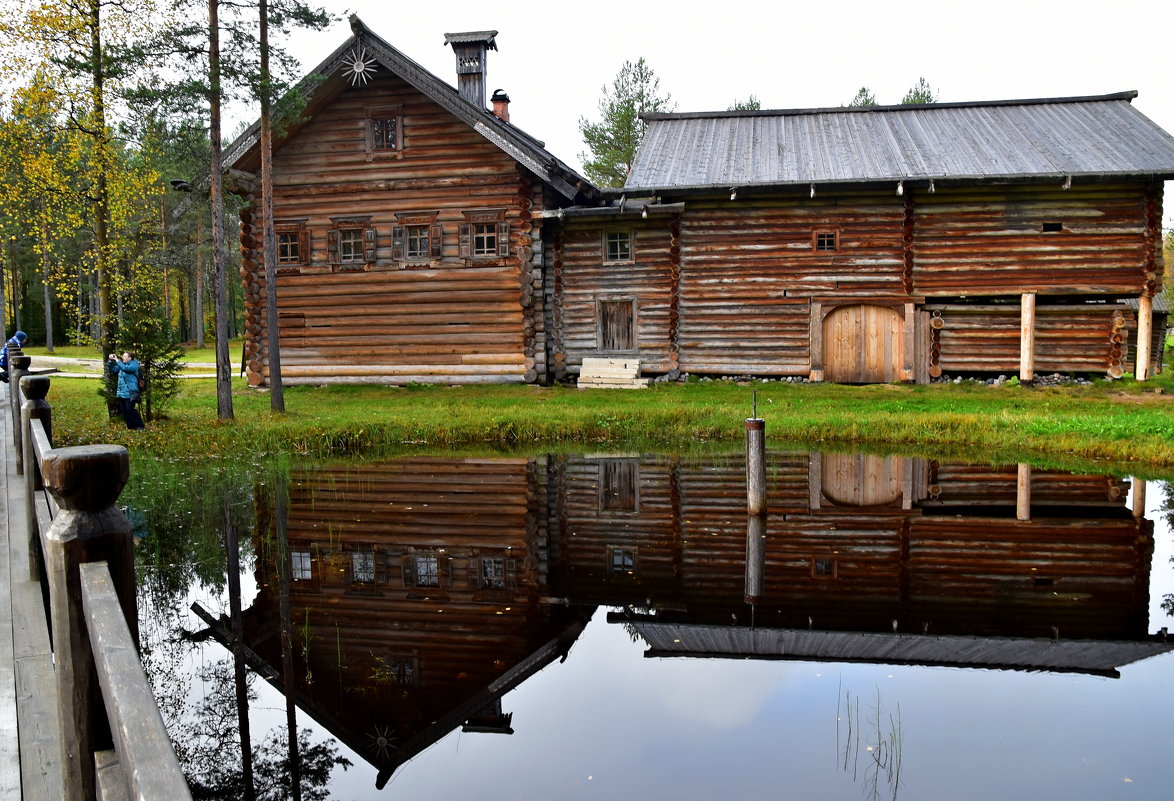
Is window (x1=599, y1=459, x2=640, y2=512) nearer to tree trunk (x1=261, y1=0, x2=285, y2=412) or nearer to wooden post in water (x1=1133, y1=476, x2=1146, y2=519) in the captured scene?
wooden post in water (x1=1133, y1=476, x2=1146, y2=519)

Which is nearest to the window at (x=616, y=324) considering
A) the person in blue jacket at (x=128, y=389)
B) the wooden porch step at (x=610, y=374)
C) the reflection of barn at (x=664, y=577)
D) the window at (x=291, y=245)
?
the wooden porch step at (x=610, y=374)

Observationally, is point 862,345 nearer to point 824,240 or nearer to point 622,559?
point 824,240

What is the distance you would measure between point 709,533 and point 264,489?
6335mm

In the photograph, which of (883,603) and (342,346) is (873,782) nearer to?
(883,603)

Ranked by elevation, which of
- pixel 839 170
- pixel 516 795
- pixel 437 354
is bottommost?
pixel 516 795

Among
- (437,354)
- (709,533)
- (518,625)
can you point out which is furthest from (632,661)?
(437,354)

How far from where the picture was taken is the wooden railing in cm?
185

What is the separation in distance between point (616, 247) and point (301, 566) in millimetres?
17773

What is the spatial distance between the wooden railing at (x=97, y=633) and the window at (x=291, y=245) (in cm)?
2488

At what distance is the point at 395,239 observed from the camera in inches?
998

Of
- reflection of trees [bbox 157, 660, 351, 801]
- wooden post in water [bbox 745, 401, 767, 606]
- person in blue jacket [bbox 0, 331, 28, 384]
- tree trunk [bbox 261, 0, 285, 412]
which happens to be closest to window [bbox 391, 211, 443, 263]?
tree trunk [bbox 261, 0, 285, 412]

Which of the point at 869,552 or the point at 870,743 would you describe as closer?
the point at 870,743

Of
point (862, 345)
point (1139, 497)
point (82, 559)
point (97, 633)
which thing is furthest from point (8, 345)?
point (1139, 497)

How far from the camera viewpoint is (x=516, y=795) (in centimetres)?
499
